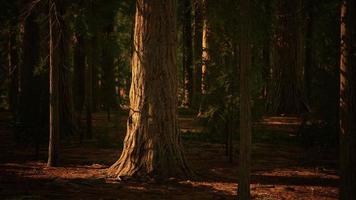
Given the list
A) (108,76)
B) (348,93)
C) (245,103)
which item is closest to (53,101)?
(245,103)

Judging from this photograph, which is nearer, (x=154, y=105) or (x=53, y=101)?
(x=154, y=105)

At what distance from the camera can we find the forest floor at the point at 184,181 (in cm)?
942

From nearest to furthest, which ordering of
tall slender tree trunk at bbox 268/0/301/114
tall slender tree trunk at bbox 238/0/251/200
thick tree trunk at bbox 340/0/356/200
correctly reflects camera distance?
thick tree trunk at bbox 340/0/356/200, tall slender tree trunk at bbox 238/0/251/200, tall slender tree trunk at bbox 268/0/301/114

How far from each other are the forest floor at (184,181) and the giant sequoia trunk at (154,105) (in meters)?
0.46

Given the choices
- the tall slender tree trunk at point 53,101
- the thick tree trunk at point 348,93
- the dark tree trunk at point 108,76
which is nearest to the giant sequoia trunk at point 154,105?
the tall slender tree trunk at point 53,101

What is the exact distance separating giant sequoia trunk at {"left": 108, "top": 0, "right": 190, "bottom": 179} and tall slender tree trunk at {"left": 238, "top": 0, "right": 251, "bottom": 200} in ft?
9.68

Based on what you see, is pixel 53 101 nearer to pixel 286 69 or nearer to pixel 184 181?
pixel 184 181

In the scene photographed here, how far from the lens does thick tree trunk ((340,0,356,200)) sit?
7.16 m

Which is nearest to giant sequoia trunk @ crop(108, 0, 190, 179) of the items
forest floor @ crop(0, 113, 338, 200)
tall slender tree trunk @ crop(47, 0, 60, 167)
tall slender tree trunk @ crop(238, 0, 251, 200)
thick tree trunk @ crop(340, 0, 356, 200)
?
forest floor @ crop(0, 113, 338, 200)

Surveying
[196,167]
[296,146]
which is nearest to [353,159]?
[196,167]

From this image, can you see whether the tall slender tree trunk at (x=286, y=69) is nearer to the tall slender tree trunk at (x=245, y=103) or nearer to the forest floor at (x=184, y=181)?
the forest floor at (x=184, y=181)

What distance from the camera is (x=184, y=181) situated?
10.5m

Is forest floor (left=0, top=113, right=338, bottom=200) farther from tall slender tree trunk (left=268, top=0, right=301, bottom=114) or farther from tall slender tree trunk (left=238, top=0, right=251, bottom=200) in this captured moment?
tall slender tree trunk (left=268, top=0, right=301, bottom=114)

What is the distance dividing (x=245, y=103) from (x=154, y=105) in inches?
133
